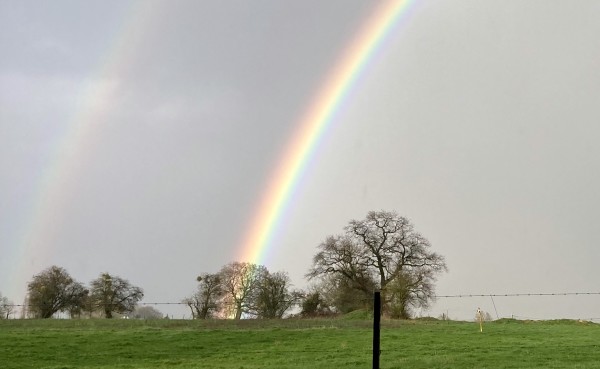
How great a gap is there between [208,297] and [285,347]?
56.4m

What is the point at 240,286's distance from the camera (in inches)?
3100

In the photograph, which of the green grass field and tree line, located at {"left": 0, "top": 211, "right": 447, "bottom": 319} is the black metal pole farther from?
tree line, located at {"left": 0, "top": 211, "right": 447, "bottom": 319}

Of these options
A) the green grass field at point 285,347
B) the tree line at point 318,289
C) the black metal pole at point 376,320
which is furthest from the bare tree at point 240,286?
the black metal pole at point 376,320

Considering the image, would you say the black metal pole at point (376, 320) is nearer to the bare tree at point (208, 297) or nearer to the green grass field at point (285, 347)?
the green grass field at point (285, 347)

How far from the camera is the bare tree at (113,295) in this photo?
73750 mm

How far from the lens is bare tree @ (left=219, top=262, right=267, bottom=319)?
7513cm

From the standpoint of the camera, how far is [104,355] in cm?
2269

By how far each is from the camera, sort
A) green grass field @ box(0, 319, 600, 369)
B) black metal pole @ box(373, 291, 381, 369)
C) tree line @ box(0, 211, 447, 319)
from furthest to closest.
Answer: tree line @ box(0, 211, 447, 319), green grass field @ box(0, 319, 600, 369), black metal pole @ box(373, 291, 381, 369)

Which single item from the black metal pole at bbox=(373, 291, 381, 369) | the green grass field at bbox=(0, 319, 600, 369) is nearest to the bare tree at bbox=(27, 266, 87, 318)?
the green grass field at bbox=(0, 319, 600, 369)

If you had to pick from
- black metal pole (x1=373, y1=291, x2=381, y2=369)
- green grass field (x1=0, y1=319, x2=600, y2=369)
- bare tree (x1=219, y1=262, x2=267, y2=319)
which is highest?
bare tree (x1=219, y1=262, x2=267, y2=319)

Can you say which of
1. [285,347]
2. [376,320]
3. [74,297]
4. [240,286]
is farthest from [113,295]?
[376,320]

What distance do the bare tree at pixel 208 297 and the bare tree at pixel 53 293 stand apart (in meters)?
14.5

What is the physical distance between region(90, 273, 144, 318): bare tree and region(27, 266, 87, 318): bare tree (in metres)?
1.91

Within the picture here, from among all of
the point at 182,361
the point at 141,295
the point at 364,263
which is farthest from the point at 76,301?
the point at 182,361
